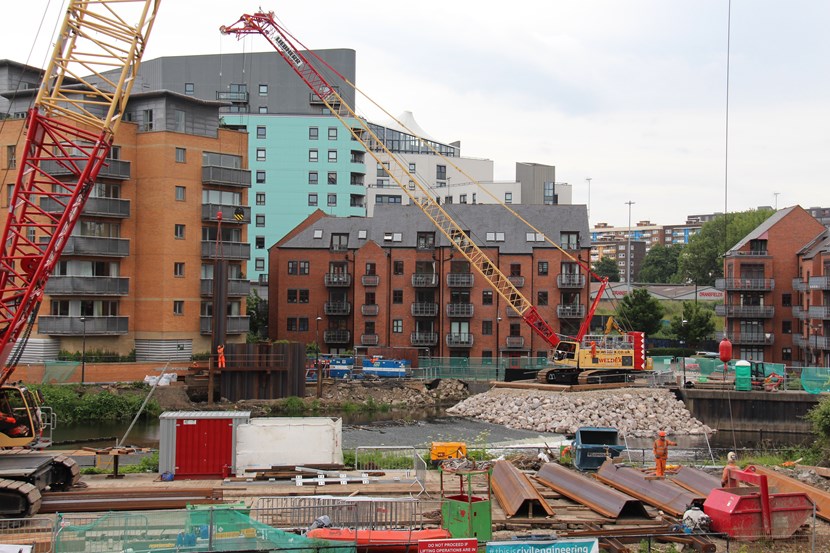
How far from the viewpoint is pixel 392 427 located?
168 feet

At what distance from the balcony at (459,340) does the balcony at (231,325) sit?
16.5 meters

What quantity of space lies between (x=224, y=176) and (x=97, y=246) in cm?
968

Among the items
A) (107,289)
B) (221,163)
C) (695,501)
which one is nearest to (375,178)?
(221,163)

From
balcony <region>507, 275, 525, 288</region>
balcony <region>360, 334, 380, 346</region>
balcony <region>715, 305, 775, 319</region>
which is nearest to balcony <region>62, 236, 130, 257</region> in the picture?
balcony <region>360, 334, 380, 346</region>

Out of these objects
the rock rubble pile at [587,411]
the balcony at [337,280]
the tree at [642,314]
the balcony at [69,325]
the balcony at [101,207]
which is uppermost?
the balcony at [101,207]

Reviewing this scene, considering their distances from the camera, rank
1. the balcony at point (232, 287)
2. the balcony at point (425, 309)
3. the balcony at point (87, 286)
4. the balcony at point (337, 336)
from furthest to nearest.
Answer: the balcony at point (337, 336), the balcony at point (425, 309), the balcony at point (232, 287), the balcony at point (87, 286)

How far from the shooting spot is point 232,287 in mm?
63281

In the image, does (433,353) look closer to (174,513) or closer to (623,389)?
(623,389)

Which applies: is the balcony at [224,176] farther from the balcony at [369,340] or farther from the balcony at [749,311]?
the balcony at [749,311]

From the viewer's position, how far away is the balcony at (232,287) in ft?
206

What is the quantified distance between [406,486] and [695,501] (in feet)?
24.9

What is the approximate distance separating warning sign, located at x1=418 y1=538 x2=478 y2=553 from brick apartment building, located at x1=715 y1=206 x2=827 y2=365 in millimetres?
60998

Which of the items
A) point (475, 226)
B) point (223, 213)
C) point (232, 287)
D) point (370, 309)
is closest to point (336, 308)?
point (370, 309)

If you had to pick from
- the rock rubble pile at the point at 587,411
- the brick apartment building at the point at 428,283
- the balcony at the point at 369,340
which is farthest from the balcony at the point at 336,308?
the rock rubble pile at the point at 587,411
